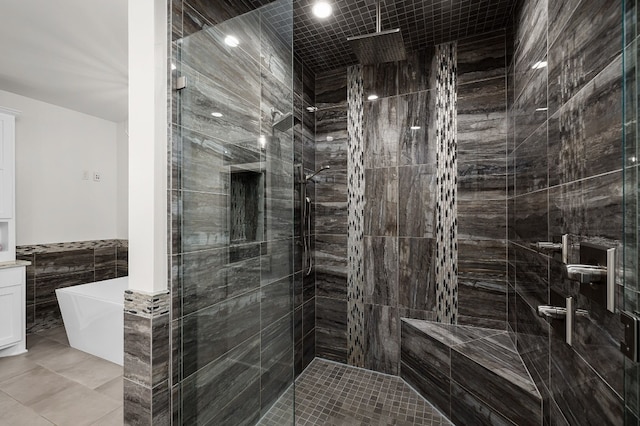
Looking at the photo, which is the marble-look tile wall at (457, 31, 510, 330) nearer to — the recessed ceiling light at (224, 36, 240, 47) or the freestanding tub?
the recessed ceiling light at (224, 36, 240, 47)

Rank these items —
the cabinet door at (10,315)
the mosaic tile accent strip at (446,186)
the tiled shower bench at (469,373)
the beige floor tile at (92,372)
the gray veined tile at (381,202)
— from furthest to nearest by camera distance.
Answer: the cabinet door at (10,315)
the gray veined tile at (381,202)
the beige floor tile at (92,372)
the mosaic tile accent strip at (446,186)
the tiled shower bench at (469,373)

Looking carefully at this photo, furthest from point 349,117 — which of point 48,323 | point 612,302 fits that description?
point 48,323

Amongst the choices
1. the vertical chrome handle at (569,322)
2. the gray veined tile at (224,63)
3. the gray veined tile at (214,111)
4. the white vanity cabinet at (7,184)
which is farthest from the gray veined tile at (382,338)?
the white vanity cabinet at (7,184)

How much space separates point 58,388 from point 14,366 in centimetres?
74

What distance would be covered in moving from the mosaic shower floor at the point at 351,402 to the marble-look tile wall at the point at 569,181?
2.82 ft

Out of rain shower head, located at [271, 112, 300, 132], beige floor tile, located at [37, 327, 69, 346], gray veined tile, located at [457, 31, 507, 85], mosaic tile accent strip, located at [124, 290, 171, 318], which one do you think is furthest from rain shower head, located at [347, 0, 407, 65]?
beige floor tile, located at [37, 327, 69, 346]

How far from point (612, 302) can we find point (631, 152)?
0.44m

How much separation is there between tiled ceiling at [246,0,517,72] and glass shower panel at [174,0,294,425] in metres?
0.66

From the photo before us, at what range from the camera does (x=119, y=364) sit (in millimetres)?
2631

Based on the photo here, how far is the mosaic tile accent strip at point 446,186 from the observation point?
89.4 inches

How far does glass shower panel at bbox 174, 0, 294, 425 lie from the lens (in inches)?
52.9

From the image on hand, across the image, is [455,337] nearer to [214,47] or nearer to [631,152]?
[631,152]

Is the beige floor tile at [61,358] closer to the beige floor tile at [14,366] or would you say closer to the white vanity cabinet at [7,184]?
the beige floor tile at [14,366]

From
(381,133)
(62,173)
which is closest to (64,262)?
(62,173)
